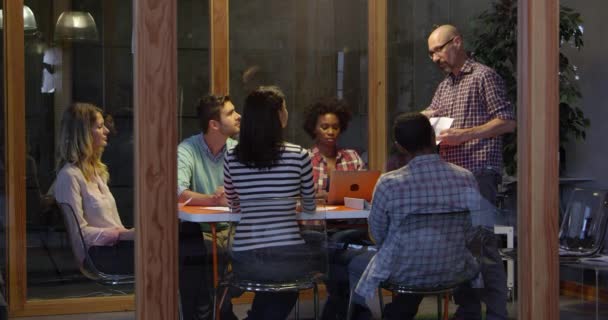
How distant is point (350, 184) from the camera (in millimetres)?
4656

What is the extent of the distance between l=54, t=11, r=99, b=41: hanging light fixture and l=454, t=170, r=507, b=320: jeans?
189 cm

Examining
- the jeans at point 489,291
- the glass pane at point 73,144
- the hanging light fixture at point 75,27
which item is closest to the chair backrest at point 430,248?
the jeans at point 489,291

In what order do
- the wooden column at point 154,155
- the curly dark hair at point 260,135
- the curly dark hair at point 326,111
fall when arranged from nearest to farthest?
the wooden column at point 154,155 < the curly dark hair at point 260,135 < the curly dark hair at point 326,111

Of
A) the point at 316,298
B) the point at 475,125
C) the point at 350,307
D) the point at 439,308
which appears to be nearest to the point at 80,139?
the point at 316,298

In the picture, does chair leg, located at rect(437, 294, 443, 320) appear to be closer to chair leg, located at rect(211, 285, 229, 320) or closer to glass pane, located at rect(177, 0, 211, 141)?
chair leg, located at rect(211, 285, 229, 320)

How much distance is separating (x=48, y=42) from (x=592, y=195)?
2782 millimetres

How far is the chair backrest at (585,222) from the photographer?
4.52 meters

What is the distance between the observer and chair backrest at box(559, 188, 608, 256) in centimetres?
452

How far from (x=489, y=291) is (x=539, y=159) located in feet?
1.99

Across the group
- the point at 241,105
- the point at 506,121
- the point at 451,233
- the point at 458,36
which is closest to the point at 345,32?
the point at 458,36

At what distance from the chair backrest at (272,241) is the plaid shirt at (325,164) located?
0.47 meters

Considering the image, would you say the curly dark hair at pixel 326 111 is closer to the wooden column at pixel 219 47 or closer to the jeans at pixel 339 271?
the wooden column at pixel 219 47

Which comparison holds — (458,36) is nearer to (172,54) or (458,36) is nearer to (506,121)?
(506,121)

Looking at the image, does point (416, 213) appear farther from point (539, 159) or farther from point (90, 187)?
point (90, 187)
